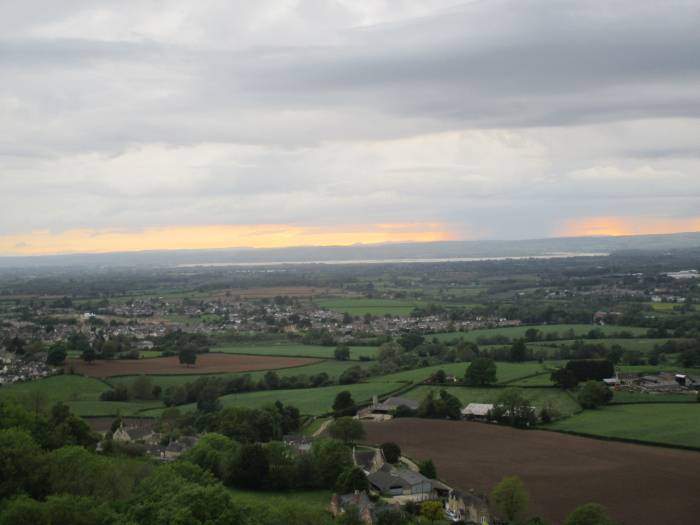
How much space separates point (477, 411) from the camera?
1730 inches

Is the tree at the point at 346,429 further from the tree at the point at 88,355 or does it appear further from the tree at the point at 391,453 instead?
the tree at the point at 88,355

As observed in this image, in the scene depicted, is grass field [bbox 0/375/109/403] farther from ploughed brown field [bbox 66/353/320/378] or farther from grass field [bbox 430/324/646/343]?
grass field [bbox 430/324/646/343]

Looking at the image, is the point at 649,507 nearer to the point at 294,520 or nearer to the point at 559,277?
the point at 294,520

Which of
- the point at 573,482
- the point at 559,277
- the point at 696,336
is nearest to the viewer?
the point at 573,482

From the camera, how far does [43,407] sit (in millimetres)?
42531

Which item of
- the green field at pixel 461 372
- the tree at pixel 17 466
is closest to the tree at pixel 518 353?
the green field at pixel 461 372

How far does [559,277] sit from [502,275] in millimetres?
16420

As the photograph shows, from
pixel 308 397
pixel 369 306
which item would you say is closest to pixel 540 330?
pixel 308 397

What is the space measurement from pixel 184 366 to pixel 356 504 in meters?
35.3

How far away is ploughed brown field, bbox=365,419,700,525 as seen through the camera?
90.4ft

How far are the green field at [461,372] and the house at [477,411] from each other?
659cm

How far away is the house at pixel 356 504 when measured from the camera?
85.9 ft

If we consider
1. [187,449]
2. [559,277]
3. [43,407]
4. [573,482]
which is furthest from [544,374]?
[559,277]

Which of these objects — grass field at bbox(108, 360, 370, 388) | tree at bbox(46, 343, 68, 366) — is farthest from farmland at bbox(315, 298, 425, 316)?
tree at bbox(46, 343, 68, 366)
